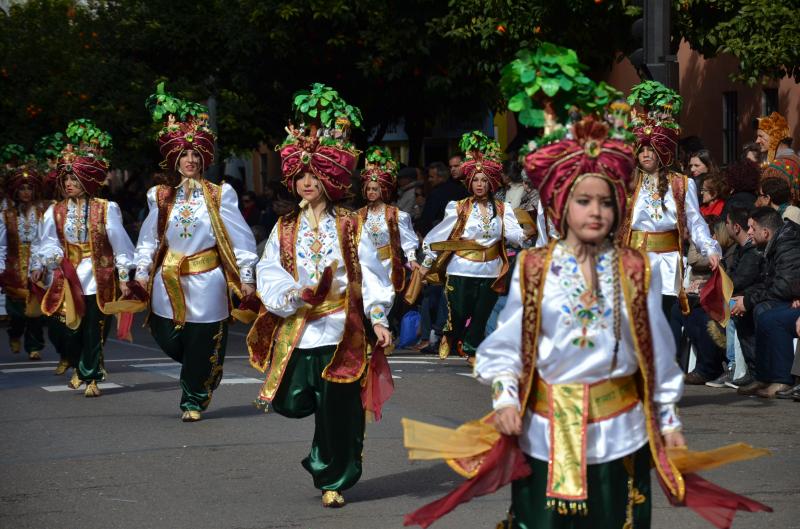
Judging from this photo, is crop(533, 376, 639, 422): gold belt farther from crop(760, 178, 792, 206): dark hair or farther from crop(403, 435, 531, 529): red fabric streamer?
crop(760, 178, 792, 206): dark hair

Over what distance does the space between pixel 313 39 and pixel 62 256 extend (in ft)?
47.2

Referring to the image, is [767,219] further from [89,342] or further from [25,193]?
[25,193]

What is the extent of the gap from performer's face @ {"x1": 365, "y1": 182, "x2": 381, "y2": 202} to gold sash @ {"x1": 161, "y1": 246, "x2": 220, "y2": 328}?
5894mm

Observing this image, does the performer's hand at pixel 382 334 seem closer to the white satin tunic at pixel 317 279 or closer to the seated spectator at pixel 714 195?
the white satin tunic at pixel 317 279

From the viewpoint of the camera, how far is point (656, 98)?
38.4 ft

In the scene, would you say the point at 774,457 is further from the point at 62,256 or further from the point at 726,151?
the point at 726,151

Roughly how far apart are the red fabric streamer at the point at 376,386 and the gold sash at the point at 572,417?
114 inches

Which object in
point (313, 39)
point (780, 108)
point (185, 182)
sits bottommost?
point (185, 182)

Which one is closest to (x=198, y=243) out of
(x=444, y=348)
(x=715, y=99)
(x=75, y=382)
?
(x=75, y=382)

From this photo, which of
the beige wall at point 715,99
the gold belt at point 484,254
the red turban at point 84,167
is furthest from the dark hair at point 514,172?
the beige wall at point 715,99

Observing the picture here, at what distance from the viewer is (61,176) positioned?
1333 centimetres

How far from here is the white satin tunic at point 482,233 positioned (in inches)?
603

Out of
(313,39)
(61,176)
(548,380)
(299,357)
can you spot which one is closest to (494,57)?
(313,39)

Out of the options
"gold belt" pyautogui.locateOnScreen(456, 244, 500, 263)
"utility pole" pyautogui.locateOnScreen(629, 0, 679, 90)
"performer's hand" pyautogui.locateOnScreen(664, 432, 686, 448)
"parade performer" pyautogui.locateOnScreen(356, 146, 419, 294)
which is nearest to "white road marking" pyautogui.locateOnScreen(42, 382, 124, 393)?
"gold belt" pyautogui.locateOnScreen(456, 244, 500, 263)
